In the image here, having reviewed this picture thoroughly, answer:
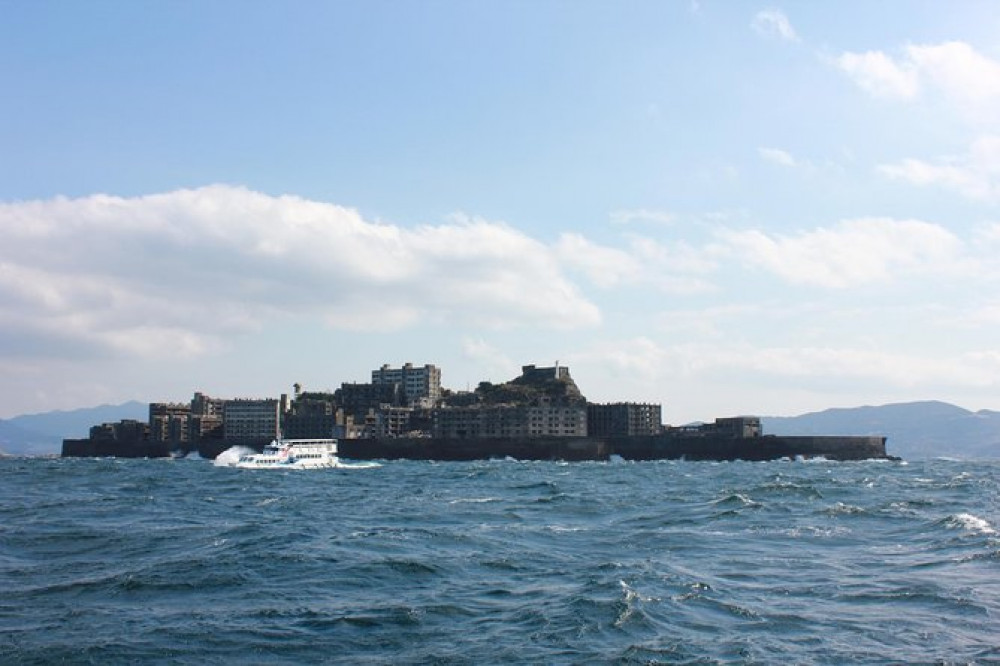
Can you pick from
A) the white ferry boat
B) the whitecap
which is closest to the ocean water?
the whitecap

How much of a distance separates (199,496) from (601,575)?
48927mm

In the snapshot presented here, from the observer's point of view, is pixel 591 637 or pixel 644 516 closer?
pixel 591 637

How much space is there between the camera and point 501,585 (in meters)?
30.0

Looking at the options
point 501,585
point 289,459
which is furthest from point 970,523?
point 289,459

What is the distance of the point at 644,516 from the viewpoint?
53000 mm

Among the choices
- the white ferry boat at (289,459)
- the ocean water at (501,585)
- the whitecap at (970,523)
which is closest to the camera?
the ocean water at (501,585)

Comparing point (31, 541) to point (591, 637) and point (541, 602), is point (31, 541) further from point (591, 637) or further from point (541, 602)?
point (591, 637)

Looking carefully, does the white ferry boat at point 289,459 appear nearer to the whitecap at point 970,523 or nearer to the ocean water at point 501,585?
the ocean water at point 501,585

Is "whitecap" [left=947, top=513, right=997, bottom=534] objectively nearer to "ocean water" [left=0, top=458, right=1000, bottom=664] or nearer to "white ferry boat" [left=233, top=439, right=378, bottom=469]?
"ocean water" [left=0, top=458, right=1000, bottom=664]

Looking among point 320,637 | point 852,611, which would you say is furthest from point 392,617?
point 852,611

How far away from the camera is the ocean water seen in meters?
21.7

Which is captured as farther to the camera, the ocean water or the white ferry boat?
the white ferry boat

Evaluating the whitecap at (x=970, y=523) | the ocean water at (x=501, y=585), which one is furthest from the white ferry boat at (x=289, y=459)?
the whitecap at (x=970, y=523)

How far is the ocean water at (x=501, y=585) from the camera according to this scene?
21719mm
